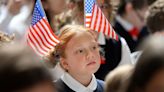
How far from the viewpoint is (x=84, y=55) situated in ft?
11.5

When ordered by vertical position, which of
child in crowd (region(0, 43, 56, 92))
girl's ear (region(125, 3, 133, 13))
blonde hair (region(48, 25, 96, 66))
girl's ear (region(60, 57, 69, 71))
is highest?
child in crowd (region(0, 43, 56, 92))

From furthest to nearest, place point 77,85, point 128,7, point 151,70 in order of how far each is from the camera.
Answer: point 128,7
point 77,85
point 151,70

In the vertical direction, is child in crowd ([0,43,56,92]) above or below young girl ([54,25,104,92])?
above

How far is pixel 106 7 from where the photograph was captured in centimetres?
529

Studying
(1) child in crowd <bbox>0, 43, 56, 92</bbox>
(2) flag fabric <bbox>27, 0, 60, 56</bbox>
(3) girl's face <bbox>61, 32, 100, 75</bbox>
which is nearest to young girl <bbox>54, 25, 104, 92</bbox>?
(3) girl's face <bbox>61, 32, 100, 75</bbox>

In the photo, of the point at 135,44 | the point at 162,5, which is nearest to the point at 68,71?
the point at 162,5

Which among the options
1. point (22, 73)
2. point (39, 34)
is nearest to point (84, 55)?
Result: point (39, 34)

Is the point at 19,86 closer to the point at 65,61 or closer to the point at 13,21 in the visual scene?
the point at 65,61

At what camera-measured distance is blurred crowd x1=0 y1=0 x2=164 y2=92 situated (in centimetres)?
156

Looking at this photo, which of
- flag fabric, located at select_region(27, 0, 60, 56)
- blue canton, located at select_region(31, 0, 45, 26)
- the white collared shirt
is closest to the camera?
the white collared shirt

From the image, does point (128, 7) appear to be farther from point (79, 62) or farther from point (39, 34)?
point (79, 62)

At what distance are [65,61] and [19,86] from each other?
201 centimetres

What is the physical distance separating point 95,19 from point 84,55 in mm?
814

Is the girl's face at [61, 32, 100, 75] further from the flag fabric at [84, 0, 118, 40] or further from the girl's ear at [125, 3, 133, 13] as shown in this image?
the girl's ear at [125, 3, 133, 13]
